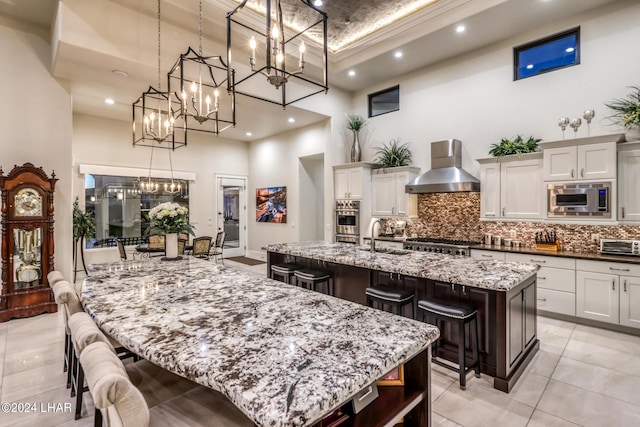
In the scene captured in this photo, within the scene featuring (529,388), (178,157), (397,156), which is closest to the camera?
(529,388)

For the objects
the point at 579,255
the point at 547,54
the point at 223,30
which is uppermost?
the point at 223,30

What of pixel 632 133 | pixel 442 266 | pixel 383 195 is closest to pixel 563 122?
pixel 632 133

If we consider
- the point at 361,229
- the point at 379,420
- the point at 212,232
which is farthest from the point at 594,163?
the point at 212,232

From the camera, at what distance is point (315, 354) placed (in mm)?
1230

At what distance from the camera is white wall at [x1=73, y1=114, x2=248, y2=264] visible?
6.97 m

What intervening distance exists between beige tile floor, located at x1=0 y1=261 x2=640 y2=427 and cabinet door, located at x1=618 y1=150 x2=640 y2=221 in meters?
1.46

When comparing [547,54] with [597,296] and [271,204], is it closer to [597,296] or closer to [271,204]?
[597,296]

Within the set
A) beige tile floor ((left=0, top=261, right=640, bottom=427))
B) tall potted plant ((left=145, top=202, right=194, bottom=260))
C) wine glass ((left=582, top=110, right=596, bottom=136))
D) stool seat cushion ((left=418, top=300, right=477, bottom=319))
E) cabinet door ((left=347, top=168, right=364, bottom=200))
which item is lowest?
beige tile floor ((left=0, top=261, right=640, bottom=427))

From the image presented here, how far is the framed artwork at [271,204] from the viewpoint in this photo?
8430 mm

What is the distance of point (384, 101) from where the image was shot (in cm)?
690

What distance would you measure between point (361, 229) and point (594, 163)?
3749mm

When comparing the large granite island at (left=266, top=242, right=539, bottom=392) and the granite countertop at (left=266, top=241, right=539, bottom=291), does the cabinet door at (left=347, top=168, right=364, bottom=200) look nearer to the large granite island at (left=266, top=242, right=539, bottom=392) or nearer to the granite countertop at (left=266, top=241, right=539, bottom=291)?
the granite countertop at (left=266, top=241, right=539, bottom=291)

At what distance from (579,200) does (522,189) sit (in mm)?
698

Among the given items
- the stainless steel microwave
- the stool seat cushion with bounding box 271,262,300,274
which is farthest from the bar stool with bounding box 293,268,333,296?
the stainless steel microwave
